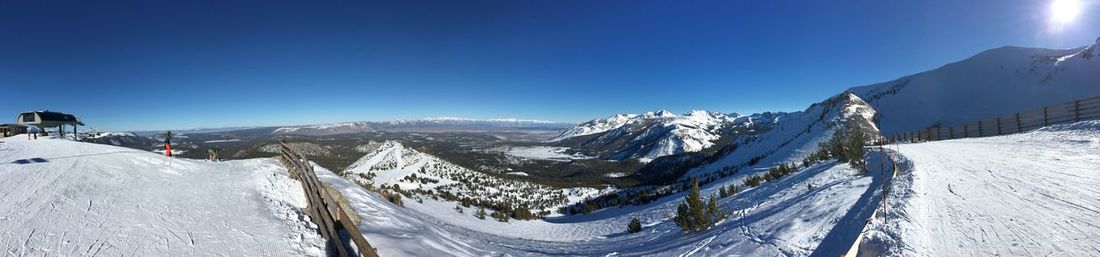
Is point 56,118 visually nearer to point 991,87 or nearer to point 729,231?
point 729,231

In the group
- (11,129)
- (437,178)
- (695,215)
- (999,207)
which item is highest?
(11,129)

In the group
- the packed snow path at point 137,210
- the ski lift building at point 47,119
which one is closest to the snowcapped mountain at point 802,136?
the packed snow path at point 137,210

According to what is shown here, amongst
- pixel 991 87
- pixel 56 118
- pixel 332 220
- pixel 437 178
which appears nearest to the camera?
pixel 332 220

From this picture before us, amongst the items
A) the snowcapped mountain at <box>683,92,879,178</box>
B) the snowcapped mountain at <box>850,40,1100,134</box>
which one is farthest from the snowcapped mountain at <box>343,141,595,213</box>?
the snowcapped mountain at <box>850,40,1100,134</box>

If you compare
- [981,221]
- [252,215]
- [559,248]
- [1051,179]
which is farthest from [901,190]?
[252,215]

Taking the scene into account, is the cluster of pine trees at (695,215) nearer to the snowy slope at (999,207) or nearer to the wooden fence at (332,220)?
the snowy slope at (999,207)

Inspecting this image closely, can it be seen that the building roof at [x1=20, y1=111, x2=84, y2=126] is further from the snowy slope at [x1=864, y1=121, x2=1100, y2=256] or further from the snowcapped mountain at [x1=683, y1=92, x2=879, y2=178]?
the snowcapped mountain at [x1=683, y1=92, x2=879, y2=178]

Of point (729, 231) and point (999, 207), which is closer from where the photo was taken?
point (999, 207)

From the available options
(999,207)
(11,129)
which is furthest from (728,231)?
(11,129)
